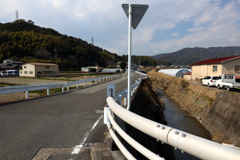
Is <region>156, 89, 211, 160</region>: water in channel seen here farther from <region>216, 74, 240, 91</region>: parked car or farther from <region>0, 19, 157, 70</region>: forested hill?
<region>0, 19, 157, 70</region>: forested hill

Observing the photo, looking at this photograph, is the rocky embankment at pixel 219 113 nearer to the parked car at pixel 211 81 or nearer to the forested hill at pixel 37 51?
the parked car at pixel 211 81

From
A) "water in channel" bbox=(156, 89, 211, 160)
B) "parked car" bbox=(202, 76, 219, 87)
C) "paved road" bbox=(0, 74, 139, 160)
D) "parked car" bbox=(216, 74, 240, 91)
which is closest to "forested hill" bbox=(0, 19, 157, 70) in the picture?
"parked car" bbox=(202, 76, 219, 87)

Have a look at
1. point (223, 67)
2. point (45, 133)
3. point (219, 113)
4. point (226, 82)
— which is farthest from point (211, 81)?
point (45, 133)

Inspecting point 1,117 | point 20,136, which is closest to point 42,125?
point 20,136

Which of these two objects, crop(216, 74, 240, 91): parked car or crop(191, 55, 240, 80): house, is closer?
crop(216, 74, 240, 91): parked car

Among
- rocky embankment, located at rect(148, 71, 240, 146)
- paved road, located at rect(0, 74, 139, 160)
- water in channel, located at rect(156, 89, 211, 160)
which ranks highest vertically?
paved road, located at rect(0, 74, 139, 160)

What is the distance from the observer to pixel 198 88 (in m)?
16.9

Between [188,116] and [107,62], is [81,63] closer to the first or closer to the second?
[107,62]

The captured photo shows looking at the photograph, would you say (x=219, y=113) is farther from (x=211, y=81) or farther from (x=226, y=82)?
(x=211, y=81)

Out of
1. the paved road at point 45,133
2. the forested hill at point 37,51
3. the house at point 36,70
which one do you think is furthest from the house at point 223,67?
the forested hill at point 37,51

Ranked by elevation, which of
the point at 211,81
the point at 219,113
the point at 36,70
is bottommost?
the point at 219,113

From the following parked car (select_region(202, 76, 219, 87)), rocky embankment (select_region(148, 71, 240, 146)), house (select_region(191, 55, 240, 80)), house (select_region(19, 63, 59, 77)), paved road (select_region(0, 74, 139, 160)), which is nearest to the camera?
paved road (select_region(0, 74, 139, 160))

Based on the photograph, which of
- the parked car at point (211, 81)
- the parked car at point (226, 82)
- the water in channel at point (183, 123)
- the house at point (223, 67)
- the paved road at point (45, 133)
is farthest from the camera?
the house at point (223, 67)

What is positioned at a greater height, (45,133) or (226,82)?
(226,82)
